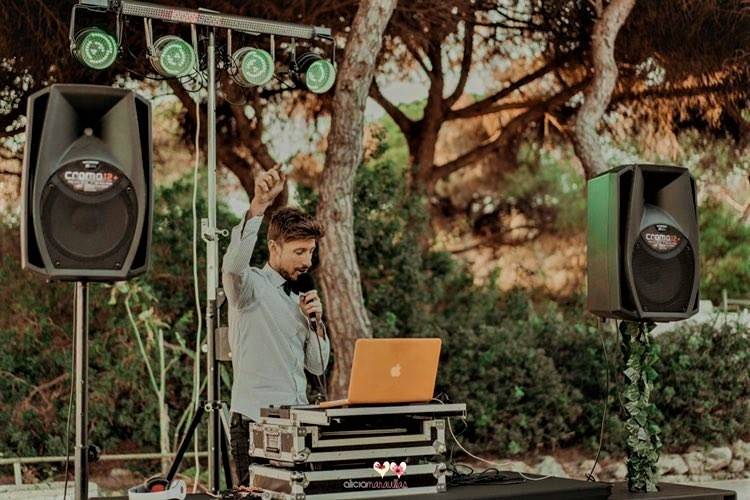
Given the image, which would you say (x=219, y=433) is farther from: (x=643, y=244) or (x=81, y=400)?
(x=643, y=244)

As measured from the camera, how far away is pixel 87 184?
9.96 feet

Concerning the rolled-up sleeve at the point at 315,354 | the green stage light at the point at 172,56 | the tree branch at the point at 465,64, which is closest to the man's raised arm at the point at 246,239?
the rolled-up sleeve at the point at 315,354

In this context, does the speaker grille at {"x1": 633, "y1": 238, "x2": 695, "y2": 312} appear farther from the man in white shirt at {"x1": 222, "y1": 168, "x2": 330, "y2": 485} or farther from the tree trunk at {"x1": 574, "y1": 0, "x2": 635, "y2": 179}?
the tree trunk at {"x1": 574, "y1": 0, "x2": 635, "y2": 179}

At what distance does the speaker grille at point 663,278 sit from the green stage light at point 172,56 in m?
1.86

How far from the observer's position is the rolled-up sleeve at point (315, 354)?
139 inches

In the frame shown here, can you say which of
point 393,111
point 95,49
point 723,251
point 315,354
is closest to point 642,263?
point 315,354

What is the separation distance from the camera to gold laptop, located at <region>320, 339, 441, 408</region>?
9.75 feet

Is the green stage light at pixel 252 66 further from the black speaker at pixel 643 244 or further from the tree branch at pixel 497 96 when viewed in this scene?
the tree branch at pixel 497 96

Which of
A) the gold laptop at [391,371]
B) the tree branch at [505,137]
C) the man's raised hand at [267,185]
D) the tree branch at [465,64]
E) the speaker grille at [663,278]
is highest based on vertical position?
the tree branch at [465,64]

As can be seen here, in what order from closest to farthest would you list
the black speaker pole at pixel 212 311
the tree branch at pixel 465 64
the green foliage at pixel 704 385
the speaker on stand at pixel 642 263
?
1. the speaker on stand at pixel 642 263
2. the black speaker pole at pixel 212 311
3. the green foliage at pixel 704 385
4. the tree branch at pixel 465 64

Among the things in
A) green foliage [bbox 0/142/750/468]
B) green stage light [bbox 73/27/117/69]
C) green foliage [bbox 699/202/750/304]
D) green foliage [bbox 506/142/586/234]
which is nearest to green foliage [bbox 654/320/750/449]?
green foliage [bbox 0/142/750/468]

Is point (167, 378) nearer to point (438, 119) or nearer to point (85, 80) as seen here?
point (85, 80)

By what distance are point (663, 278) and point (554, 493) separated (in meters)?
0.99

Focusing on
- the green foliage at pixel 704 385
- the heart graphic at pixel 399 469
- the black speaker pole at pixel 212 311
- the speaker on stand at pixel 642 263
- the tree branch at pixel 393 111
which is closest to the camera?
the heart graphic at pixel 399 469
